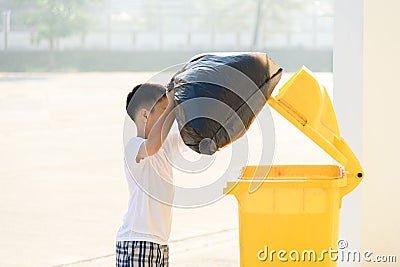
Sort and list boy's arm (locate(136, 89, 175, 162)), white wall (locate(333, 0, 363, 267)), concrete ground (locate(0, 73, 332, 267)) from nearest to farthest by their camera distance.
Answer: boy's arm (locate(136, 89, 175, 162)) < white wall (locate(333, 0, 363, 267)) < concrete ground (locate(0, 73, 332, 267))

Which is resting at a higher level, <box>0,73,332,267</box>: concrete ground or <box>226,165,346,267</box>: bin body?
<box>226,165,346,267</box>: bin body

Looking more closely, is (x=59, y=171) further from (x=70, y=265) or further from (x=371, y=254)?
(x=371, y=254)

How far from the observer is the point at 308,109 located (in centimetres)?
280

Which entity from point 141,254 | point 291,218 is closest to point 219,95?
point 291,218

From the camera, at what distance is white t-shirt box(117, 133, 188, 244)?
3.00 m

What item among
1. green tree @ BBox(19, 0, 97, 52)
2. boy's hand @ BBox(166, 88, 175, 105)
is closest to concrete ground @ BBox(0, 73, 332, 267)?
boy's hand @ BBox(166, 88, 175, 105)

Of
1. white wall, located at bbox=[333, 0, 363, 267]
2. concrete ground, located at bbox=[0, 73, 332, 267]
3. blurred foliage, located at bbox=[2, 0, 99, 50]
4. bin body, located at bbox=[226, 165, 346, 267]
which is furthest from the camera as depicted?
blurred foliage, located at bbox=[2, 0, 99, 50]

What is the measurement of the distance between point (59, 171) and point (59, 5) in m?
2.24

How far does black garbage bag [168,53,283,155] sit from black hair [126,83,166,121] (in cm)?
34

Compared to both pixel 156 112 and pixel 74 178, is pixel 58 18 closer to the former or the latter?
pixel 74 178

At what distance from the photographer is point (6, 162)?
9.68 m

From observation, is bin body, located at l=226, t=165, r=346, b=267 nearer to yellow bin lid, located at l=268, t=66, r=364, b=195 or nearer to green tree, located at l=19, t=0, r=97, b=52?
yellow bin lid, located at l=268, t=66, r=364, b=195

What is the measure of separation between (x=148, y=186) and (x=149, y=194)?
3cm

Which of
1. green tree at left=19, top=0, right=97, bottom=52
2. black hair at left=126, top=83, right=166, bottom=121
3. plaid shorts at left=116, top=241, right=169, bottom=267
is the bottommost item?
green tree at left=19, top=0, right=97, bottom=52
